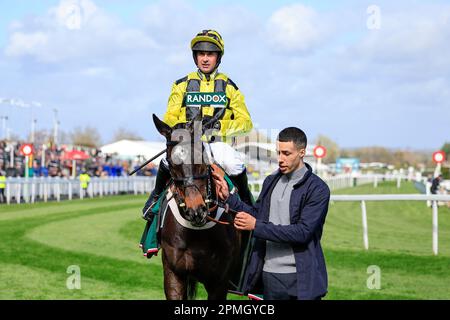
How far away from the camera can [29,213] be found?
2070 cm

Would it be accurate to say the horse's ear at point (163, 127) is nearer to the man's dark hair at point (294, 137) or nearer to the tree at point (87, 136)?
the man's dark hair at point (294, 137)

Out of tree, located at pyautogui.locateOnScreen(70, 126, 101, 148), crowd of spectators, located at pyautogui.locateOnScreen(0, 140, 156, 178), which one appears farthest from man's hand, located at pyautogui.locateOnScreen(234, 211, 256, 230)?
tree, located at pyautogui.locateOnScreen(70, 126, 101, 148)

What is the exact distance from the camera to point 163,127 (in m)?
4.87

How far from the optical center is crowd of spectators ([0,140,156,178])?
2797 centimetres

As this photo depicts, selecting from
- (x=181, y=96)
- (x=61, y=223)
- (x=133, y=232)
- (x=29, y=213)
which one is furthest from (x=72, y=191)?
(x=181, y=96)

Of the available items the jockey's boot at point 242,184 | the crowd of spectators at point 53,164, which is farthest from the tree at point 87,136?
the jockey's boot at point 242,184

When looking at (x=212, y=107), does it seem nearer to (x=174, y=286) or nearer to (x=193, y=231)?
A: (x=193, y=231)

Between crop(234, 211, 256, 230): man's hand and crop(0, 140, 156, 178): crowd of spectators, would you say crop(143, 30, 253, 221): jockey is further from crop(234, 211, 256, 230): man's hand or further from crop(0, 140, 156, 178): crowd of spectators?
crop(0, 140, 156, 178): crowd of spectators

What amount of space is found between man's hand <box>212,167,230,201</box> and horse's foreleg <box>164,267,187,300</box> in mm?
687

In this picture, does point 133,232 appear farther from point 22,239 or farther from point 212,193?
point 212,193

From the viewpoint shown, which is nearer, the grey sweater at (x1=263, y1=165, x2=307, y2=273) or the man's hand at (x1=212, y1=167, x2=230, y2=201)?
the grey sweater at (x1=263, y1=165, x2=307, y2=273)

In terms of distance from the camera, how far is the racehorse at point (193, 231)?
181 inches

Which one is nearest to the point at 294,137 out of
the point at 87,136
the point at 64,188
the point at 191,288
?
the point at 191,288

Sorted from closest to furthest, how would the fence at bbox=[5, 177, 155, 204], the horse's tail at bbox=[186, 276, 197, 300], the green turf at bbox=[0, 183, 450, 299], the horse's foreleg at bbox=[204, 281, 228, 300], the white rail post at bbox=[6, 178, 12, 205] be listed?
the horse's foreleg at bbox=[204, 281, 228, 300], the horse's tail at bbox=[186, 276, 197, 300], the green turf at bbox=[0, 183, 450, 299], the white rail post at bbox=[6, 178, 12, 205], the fence at bbox=[5, 177, 155, 204]
